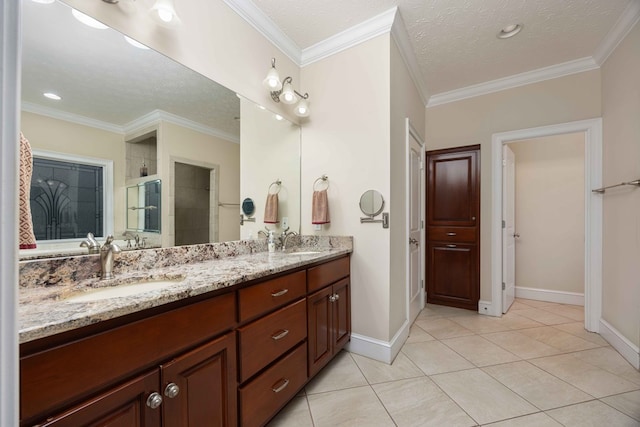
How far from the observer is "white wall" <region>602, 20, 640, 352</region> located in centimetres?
193

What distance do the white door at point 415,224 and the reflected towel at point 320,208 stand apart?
2.73 ft

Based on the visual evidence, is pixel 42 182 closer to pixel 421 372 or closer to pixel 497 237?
pixel 421 372

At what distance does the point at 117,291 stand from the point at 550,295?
4484 mm

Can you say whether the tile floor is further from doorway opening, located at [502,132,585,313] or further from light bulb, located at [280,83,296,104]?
light bulb, located at [280,83,296,104]

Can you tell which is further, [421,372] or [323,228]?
[323,228]

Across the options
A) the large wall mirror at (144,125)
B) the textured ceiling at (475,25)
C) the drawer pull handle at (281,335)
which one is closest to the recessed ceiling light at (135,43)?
the large wall mirror at (144,125)

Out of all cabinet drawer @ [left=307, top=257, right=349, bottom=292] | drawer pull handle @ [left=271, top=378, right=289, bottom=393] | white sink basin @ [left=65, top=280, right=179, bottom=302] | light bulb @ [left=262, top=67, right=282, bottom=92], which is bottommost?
drawer pull handle @ [left=271, top=378, right=289, bottom=393]

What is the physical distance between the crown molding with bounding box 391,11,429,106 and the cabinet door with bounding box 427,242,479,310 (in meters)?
1.85

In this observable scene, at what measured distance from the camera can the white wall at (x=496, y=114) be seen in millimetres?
2518

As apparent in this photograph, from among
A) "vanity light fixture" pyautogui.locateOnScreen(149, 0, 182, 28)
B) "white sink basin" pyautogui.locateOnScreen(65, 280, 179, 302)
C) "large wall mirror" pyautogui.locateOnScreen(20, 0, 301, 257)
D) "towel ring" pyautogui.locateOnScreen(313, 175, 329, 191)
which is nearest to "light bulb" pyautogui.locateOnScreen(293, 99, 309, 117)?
"large wall mirror" pyautogui.locateOnScreen(20, 0, 301, 257)

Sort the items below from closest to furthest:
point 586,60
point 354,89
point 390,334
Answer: point 390,334 < point 354,89 < point 586,60

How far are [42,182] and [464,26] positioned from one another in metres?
2.83

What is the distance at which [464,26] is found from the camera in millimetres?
2047

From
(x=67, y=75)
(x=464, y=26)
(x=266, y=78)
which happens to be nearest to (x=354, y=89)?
(x=266, y=78)
